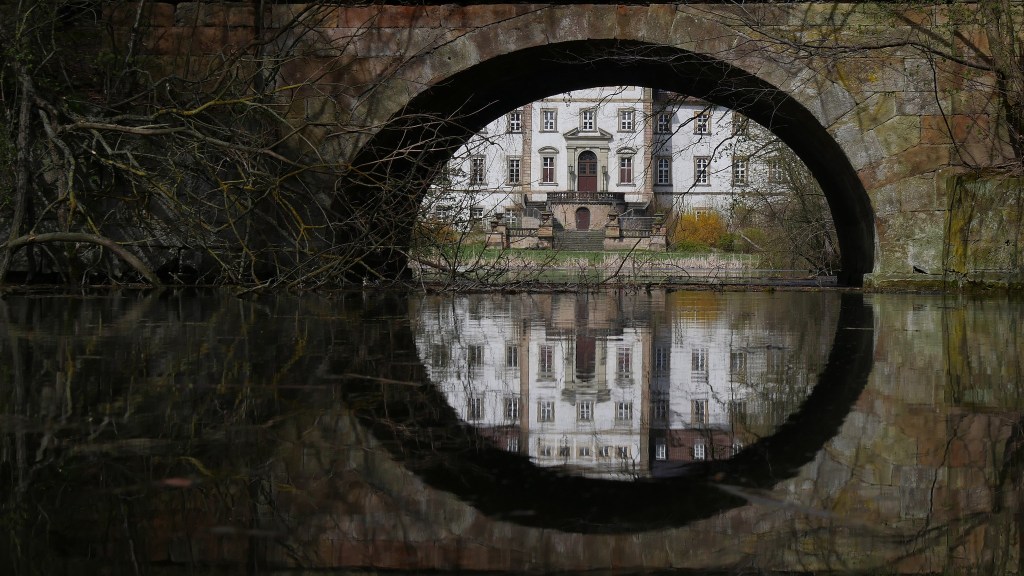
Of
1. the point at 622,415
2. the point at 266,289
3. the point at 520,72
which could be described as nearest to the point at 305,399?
the point at 622,415

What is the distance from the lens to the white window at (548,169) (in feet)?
230

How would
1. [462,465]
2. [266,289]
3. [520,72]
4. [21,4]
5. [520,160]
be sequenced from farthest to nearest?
[520,160] → [520,72] → [266,289] → [21,4] → [462,465]

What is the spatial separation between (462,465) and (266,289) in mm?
7006

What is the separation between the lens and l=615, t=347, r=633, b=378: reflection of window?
3708mm

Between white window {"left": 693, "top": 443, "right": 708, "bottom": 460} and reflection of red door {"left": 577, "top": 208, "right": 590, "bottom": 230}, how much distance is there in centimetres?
6523

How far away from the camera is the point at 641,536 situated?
66.4 inches

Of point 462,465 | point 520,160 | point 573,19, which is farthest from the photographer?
point 520,160

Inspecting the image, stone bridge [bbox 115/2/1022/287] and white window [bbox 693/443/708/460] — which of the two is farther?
stone bridge [bbox 115/2/1022/287]

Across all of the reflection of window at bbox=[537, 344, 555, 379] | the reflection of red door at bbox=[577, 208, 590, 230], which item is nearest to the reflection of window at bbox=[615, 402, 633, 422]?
the reflection of window at bbox=[537, 344, 555, 379]

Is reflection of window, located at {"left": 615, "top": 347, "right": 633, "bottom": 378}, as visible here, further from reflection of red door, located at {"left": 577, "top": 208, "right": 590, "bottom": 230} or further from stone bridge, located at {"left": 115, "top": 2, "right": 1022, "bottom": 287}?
reflection of red door, located at {"left": 577, "top": 208, "right": 590, "bottom": 230}

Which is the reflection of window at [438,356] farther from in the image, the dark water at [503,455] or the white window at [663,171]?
the white window at [663,171]

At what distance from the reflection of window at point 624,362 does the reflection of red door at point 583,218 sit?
63.2 metres

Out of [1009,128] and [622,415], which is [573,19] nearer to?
[1009,128]

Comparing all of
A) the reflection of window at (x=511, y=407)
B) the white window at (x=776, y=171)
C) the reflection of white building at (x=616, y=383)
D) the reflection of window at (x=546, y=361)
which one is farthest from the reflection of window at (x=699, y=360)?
the white window at (x=776, y=171)
